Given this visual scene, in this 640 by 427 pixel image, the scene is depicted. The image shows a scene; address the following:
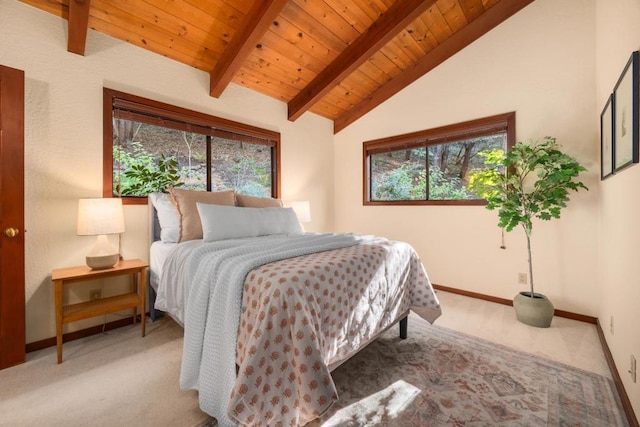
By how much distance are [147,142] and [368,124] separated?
2979 millimetres

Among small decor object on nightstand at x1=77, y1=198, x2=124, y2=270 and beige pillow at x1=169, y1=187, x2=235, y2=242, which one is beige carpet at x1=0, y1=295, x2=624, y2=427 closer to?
small decor object on nightstand at x1=77, y1=198, x2=124, y2=270

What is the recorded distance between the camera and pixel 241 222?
2.38 meters

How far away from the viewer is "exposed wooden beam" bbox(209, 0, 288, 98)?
87.3 inches

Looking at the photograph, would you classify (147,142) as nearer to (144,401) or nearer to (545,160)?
(144,401)

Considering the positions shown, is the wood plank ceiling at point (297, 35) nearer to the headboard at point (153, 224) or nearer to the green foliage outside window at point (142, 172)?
the green foliage outside window at point (142, 172)

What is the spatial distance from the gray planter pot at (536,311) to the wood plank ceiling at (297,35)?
2.82m

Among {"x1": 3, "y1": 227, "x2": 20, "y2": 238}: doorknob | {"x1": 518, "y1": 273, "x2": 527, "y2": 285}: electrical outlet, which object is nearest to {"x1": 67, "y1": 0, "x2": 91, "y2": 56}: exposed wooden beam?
{"x1": 3, "y1": 227, "x2": 20, "y2": 238}: doorknob

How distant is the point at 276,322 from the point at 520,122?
10.6 ft

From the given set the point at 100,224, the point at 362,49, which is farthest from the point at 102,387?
the point at 362,49

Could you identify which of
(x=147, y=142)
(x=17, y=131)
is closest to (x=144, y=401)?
(x=17, y=131)

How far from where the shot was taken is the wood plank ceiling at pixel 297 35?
2.29 metres

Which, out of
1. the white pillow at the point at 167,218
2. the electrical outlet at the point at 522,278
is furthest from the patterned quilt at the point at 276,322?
the electrical outlet at the point at 522,278

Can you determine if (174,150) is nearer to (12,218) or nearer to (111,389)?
(12,218)

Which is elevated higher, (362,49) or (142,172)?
(362,49)
